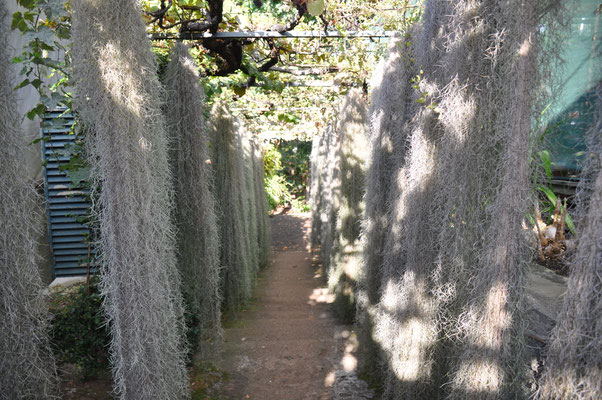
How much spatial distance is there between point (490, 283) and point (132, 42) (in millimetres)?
2121

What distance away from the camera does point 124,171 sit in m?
2.20

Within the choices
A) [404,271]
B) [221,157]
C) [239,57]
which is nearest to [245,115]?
[221,157]

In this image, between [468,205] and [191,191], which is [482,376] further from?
[191,191]

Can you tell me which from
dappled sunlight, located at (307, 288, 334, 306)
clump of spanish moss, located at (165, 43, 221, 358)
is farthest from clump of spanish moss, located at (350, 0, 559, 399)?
dappled sunlight, located at (307, 288, 334, 306)

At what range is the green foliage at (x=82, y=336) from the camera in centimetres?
328

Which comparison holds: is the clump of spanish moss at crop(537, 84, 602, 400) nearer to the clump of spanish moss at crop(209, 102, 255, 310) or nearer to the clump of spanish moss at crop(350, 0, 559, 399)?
the clump of spanish moss at crop(350, 0, 559, 399)

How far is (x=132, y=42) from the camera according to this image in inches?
90.4

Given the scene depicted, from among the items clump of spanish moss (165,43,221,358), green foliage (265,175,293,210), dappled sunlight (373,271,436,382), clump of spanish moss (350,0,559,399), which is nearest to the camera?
clump of spanish moss (350,0,559,399)

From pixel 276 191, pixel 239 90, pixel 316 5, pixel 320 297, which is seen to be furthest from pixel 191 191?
pixel 276 191

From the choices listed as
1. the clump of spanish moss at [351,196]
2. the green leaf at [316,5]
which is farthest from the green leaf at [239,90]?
the green leaf at [316,5]

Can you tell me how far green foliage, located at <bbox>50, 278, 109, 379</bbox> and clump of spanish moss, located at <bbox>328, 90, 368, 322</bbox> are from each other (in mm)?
2996

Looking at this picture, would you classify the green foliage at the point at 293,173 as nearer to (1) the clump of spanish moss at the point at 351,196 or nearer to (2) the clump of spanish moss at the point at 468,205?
(1) the clump of spanish moss at the point at 351,196

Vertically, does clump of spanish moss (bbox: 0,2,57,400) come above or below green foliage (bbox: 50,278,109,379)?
above

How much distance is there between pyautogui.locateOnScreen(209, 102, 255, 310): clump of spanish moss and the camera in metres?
5.83
